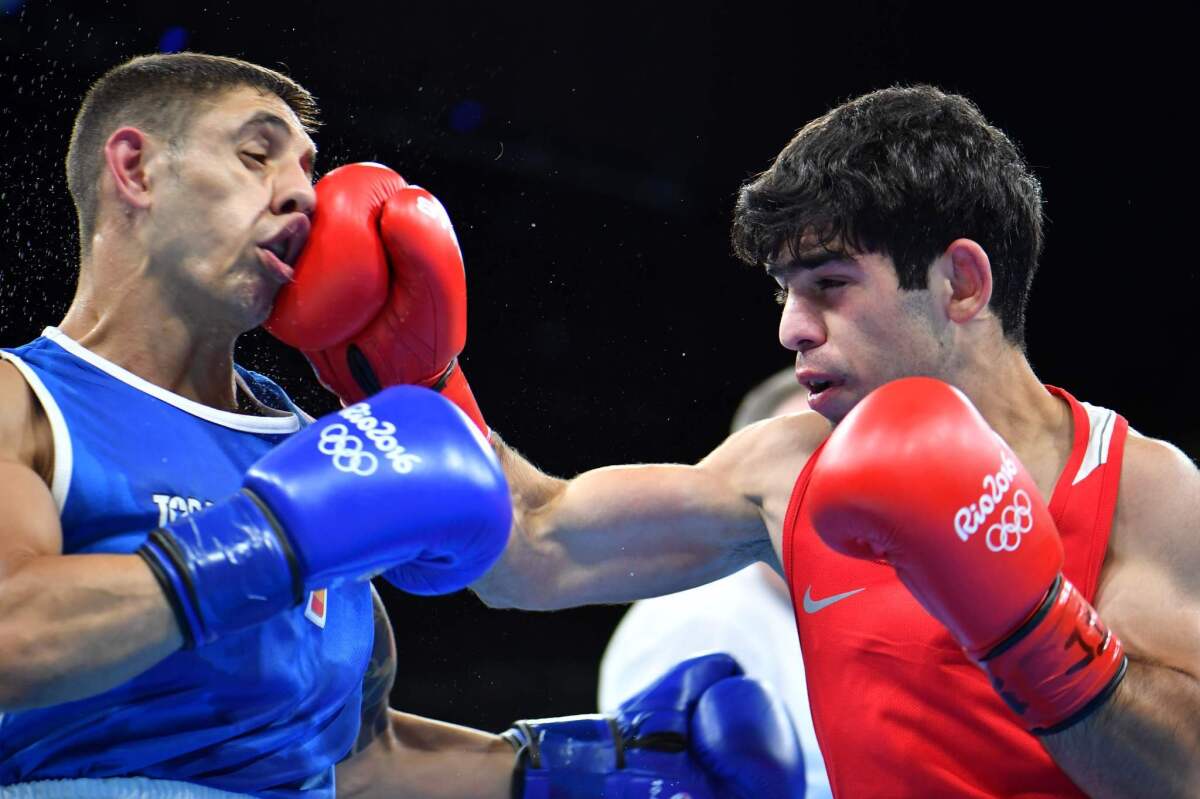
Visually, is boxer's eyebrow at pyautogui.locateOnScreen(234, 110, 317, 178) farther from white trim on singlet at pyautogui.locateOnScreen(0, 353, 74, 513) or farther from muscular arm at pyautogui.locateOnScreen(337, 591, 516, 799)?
muscular arm at pyautogui.locateOnScreen(337, 591, 516, 799)

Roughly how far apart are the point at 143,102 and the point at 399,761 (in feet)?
4.14

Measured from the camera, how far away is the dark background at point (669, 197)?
5.85 metres

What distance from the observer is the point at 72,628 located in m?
1.59

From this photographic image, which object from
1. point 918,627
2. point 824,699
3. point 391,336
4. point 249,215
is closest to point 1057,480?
point 918,627

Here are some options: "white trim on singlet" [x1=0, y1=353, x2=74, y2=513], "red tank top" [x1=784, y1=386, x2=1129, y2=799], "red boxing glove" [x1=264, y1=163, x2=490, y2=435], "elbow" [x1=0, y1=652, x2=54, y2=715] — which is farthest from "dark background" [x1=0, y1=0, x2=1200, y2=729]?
"elbow" [x1=0, y1=652, x2=54, y2=715]

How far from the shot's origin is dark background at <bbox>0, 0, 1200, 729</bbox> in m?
5.85

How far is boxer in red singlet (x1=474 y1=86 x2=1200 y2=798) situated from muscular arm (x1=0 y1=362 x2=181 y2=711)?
903 millimetres

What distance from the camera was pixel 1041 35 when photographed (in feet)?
19.8

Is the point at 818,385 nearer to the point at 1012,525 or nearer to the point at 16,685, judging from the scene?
the point at 1012,525

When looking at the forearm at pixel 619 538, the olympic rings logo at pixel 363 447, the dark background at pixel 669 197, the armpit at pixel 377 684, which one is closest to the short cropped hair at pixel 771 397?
the dark background at pixel 669 197

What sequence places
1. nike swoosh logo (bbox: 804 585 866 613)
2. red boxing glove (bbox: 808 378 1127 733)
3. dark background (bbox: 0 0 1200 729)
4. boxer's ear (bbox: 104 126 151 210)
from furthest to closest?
dark background (bbox: 0 0 1200 729)
nike swoosh logo (bbox: 804 585 866 613)
boxer's ear (bbox: 104 126 151 210)
red boxing glove (bbox: 808 378 1127 733)

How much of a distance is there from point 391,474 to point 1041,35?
203 inches

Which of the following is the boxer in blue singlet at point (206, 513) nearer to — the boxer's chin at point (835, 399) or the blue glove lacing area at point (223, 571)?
the blue glove lacing area at point (223, 571)

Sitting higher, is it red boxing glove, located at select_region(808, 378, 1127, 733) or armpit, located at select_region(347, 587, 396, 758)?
red boxing glove, located at select_region(808, 378, 1127, 733)
